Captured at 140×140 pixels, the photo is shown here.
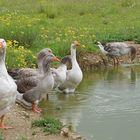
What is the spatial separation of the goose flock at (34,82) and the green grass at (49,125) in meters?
0.60

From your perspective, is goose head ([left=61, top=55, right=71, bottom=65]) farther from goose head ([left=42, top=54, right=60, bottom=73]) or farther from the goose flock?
goose head ([left=42, top=54, right=60, bottom=73])

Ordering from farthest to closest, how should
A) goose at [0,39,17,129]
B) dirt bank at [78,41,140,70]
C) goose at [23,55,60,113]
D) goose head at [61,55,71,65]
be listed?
1. dirt bank at [78,41,140,70]
2. goose head at [61,55,71,65]
3. goose at [23,55,60,113]
4. goose at [0,39,17,129]

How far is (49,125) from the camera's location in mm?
10352

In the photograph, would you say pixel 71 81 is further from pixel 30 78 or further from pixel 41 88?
pixel 41 88

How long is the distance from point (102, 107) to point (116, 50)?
6.65 meters

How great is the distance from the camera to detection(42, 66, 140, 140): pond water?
10.9 meters

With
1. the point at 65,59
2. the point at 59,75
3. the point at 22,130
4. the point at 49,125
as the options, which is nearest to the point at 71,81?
the point at 65,59

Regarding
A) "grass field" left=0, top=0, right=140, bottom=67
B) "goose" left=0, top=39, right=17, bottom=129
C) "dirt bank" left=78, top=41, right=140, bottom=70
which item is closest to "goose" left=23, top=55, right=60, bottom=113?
"goose" left=0, top=39, right=17, bottom=129

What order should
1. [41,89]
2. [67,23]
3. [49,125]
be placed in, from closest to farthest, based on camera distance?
1. [49,125]
2. [41,89]
3. [67,23]

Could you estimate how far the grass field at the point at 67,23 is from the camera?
17969 millimetres

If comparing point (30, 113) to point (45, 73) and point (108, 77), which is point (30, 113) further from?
point (108, 77)

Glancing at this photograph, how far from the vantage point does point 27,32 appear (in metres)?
17.6

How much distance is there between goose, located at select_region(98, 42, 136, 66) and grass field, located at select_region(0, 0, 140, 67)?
0.35 meters

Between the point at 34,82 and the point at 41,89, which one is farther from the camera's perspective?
the point at 34,82
